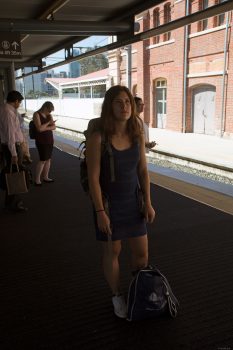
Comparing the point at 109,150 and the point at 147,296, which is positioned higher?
the point at 109,150

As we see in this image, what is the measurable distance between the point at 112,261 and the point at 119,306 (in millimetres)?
383

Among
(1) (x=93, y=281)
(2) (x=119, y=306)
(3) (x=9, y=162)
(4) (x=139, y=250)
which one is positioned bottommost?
(1) (x=93, y=281)

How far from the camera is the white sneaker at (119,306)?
2.75 m

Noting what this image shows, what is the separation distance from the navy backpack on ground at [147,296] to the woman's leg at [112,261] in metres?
0.14

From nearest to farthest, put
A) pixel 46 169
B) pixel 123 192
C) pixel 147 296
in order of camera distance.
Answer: pixel 123 192 → pixel 147 296 → pixel 46 169

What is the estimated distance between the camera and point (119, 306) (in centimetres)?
277

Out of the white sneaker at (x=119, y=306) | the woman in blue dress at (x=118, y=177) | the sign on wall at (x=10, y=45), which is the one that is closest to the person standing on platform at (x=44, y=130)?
the sign on wall at (x=10, y=45)

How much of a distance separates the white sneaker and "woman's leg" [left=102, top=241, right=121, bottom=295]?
0.15ft

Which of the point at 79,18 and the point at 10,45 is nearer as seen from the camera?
the point at 10,45

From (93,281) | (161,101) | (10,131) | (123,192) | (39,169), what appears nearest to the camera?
(123,192)

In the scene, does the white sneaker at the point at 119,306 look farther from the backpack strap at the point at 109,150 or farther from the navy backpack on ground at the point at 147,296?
the backpack strap at the point at 109,150

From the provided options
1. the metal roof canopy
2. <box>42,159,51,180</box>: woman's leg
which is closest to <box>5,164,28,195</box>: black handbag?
<box>42,159,51,180</box>: woman's leg

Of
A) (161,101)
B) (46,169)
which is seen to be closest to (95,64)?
(161,101)

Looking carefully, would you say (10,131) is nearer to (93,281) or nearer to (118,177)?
(93,281)
